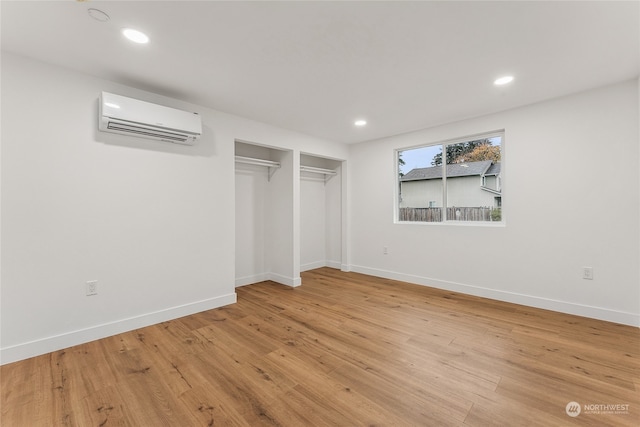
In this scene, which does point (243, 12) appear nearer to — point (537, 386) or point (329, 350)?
point (329, 350)

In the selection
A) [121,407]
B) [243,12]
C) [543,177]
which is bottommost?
[121,407]

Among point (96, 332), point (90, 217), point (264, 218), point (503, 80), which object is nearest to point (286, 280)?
A: point (264, 218)

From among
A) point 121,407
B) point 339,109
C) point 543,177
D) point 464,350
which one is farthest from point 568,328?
point 121,407

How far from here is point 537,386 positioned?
5.70ft

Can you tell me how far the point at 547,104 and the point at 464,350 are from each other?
2872mm

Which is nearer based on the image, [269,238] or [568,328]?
[568,328]

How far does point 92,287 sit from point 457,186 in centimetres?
441

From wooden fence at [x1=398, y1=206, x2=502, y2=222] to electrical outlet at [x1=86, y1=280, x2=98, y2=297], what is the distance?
13.2 feet

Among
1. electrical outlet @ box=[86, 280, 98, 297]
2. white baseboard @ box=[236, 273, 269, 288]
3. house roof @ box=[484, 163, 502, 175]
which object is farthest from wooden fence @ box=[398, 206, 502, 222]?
electrical outlet @ box=[86, 280, 98, 297]

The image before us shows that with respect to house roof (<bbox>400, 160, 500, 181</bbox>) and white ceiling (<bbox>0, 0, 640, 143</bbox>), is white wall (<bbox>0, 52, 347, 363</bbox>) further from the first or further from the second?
house roof (<bbox>400, 160, 500, 181</bbox>)

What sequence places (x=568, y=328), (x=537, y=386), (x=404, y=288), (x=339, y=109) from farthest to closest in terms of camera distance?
(x=404, y=288)
(x=339, y=109)
(x=568, y=328)
(x=537, y=386)

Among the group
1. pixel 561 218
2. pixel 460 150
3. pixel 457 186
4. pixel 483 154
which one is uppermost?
pixel 460 150

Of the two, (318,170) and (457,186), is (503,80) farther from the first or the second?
(318,170)

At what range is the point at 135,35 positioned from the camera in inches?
73.4
